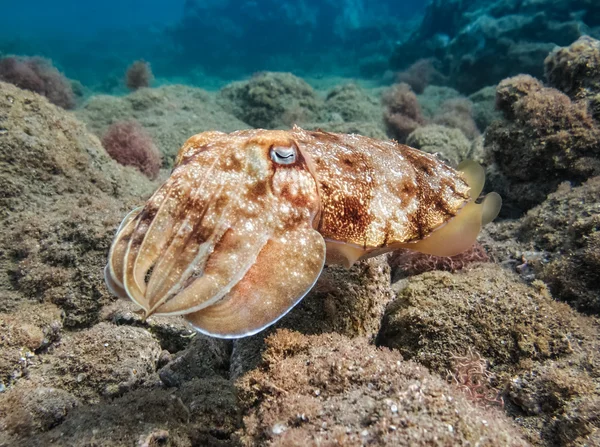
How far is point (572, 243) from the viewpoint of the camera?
10.8 feet

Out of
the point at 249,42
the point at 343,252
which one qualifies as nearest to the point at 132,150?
the point at 343,252

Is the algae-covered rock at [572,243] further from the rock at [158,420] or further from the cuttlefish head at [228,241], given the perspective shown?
the rock at [158,420]

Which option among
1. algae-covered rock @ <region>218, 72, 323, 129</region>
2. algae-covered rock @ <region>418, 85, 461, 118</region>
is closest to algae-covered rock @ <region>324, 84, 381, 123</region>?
algae-covered rock @ <region>218, 72, 323, 129</region>

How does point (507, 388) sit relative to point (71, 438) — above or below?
above

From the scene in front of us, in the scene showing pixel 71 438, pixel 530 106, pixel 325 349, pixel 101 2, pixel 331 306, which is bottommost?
pixel 71 438

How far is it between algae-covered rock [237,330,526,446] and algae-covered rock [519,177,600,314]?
1.86 meters

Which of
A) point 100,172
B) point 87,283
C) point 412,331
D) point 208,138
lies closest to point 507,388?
point 412,331

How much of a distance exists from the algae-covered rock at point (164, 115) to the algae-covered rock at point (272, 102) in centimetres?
61

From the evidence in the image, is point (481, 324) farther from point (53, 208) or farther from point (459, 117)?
point (459, 117)

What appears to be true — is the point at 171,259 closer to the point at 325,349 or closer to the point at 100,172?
the point at 325,349

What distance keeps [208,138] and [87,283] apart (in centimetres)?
221

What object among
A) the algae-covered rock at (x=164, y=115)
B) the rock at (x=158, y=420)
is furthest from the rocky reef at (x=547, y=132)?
the algae-covered rock at (x=164, y=115)

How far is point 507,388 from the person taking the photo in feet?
7.64

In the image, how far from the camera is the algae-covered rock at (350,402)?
5.15 feet
